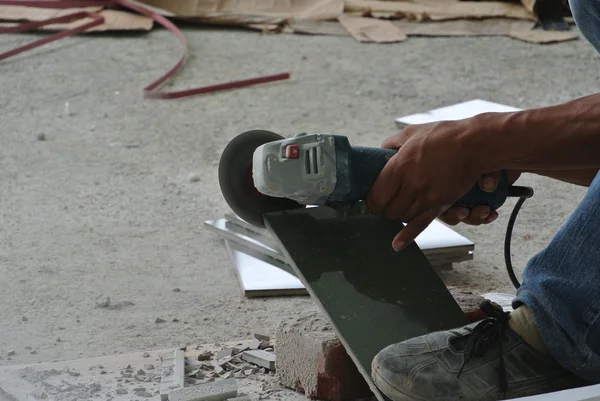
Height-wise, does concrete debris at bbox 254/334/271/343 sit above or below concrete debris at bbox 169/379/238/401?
below

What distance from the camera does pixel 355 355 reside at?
159cm

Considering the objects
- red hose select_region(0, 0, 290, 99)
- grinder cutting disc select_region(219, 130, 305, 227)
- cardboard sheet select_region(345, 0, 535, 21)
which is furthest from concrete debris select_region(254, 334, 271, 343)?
cardboard sheet select_region(345, 0, 535, 21)

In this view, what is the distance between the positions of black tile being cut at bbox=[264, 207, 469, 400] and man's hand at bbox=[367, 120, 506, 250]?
10 centimetres

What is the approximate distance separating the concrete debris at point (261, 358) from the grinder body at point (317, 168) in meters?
0.41

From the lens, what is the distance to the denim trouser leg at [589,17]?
62.3 inches

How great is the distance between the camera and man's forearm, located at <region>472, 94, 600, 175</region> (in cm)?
150

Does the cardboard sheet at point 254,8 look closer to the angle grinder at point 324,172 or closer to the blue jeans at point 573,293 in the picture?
the angle grinder at point 324,172

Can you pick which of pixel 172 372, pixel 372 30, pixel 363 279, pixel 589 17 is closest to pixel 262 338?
pixel 172 372

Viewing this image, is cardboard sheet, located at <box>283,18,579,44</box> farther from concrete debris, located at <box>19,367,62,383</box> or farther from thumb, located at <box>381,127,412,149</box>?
concrete debris, located at <box>19,367,62,383</box>

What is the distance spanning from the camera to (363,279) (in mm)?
1740

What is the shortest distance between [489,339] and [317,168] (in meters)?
0.45

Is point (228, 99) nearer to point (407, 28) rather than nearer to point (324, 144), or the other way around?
point (407, 28)

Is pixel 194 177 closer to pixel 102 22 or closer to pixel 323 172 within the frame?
pixel 323 172

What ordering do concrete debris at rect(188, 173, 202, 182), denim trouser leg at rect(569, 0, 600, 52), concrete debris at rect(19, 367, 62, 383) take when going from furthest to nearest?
concrete debris at rect(188, 173, 202, 182) < concrete debris at rect(19, 367, 62, 383) < denim trouser leg at rect(569, 0, 600, 52)
